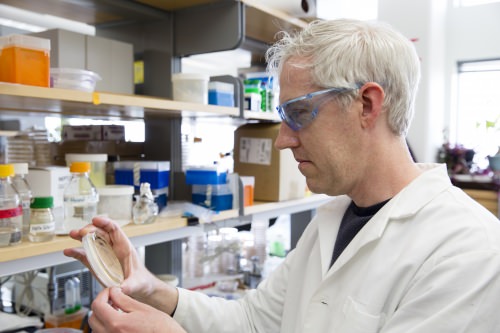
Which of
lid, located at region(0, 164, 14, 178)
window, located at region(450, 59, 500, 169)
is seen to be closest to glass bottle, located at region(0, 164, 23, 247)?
lid, located at region(0, 164, 14, 178)

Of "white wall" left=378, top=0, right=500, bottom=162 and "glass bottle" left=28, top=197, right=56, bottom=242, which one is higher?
"white wall" left=378, top=0, right=500, bottom=162

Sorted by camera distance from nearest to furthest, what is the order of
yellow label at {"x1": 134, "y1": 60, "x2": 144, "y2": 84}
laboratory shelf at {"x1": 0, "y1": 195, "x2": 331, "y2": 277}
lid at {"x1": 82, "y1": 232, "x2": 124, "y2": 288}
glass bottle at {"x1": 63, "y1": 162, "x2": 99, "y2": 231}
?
lid at {"x1": 82, "y1": 232, "x2": 124, "y2": 288}
laboratory shelf at {"x1": 0, "y1": 195, "x2": 331, "y2": 277}
glass bottle at {"x1": 63, "y1": 162, "x2": 99, "y2": 231}
yellow label at {"x1": 134, "y1": 60, "x2": 144, "y2": 84}

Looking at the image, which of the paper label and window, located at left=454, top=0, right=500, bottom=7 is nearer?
the paper label

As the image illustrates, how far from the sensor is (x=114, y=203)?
4.96 ft

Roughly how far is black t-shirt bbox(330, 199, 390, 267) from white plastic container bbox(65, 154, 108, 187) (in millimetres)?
888

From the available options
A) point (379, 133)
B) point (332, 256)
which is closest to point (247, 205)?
point (332, 256)

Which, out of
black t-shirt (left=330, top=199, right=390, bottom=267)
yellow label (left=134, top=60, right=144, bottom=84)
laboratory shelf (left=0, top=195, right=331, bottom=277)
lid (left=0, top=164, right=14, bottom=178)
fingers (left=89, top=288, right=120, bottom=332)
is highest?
yellow label (left=134, top=60, right=144, bottom=84)

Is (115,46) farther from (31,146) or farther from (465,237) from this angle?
(465,237)

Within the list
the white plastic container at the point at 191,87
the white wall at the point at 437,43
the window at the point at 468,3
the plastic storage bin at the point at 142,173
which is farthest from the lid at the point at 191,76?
the window at the point at 468,3

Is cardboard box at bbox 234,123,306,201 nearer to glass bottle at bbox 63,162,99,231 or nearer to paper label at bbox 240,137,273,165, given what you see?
paper label at bbox 240,137,273,165

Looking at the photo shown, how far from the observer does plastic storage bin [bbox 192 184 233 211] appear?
5.88 feet

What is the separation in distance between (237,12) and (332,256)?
3.49 feet

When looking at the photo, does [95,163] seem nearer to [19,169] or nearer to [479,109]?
[19,169]

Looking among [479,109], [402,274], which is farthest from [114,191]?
[479,109]
